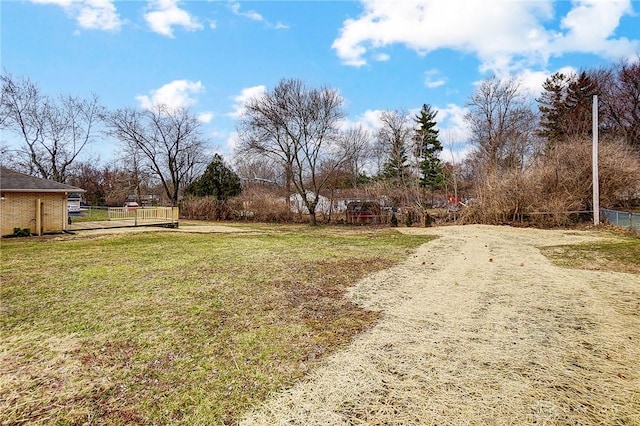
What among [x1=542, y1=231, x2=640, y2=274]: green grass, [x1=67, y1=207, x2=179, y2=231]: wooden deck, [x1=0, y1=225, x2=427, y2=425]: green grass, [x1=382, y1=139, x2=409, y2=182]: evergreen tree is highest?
[x1=382, y1=139, x2=409, y2=182]: evergreen tree

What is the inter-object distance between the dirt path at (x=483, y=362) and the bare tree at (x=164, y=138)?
2690 centimetres

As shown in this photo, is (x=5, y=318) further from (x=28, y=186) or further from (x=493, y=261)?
(x=28, y=186)

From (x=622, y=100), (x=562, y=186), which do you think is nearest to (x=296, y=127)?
(x=562, y=186)

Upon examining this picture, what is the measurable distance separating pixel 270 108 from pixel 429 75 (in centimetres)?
920

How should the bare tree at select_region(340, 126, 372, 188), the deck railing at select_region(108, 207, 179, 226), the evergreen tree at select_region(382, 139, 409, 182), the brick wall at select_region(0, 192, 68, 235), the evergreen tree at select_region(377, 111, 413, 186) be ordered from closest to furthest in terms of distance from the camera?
the brick wall at select_region(0, 192, 68, 235) < the deck railing at select_region(108, 207, 179, 226) < the bare tree at select_region(340, 126, 372, 188) < the evergreen tree at select_region(382, 139, 409, 182) < the evergreen tree at select_region(377, 111, 413, 186)

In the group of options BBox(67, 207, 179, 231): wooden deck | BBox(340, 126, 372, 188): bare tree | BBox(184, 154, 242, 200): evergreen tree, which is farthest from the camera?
BBox(184, 154, 242, 200): evergreen tree

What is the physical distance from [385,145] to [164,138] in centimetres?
1868

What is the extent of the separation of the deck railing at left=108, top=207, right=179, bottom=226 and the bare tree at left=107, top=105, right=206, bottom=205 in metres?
7.66

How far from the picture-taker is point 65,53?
416 inches

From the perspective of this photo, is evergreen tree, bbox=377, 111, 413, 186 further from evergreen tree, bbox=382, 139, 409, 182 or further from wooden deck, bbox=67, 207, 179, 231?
wooden deck, bbox=67, 207, 179, 231

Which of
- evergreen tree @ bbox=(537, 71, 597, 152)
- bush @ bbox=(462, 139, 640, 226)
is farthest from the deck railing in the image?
evergreen tree @ bbox=(537, 71, 597, 152)

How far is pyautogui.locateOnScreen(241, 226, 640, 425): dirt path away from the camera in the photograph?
2004mm

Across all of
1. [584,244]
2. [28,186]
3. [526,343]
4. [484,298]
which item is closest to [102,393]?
[526,343]

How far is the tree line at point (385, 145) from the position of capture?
15625 mm
